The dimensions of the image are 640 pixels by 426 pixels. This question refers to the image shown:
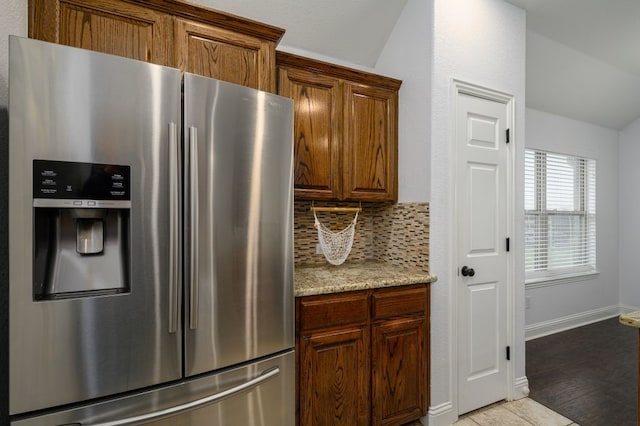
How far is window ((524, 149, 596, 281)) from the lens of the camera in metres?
3.66

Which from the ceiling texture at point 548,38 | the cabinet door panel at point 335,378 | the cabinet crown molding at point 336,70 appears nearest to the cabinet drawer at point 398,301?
the cabinet door panel at point 335,378

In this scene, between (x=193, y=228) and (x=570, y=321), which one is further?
(x=570, y=321)

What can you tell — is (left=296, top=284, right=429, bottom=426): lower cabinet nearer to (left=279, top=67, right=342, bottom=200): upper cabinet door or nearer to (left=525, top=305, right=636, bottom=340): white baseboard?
Result: (left=279, top=67, right=342, bottom=200): upper cabinet door

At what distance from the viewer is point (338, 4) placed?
2.14 metres

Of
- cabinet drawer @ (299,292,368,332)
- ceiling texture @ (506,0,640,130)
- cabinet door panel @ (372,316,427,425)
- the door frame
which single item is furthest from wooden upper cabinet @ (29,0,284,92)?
ceiling texture @ (506,0,640,130)

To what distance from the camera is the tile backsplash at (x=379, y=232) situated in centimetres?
215

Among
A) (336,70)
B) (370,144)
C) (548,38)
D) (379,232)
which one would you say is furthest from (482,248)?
(548,38)

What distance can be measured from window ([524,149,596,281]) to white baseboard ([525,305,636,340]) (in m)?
0.53

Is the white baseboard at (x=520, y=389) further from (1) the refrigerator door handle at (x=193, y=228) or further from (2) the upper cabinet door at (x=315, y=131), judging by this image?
(1) the refrigerator door handle at (x=193, y=228)

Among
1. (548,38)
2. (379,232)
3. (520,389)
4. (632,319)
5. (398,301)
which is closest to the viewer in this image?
(632,319)

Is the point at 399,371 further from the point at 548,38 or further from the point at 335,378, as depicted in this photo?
the point at 548,38

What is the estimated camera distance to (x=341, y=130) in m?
2.18

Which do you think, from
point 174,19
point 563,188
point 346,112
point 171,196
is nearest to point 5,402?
point 171,196

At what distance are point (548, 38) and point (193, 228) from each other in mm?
3417
